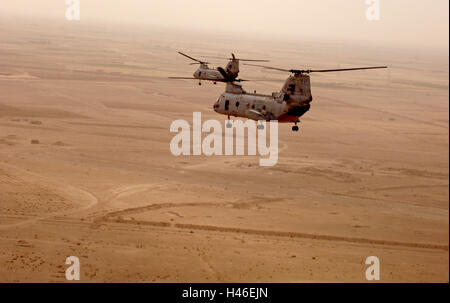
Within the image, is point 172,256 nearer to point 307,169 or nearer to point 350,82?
point 307,169

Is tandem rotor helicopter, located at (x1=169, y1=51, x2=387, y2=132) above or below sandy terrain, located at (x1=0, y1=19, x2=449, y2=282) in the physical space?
above

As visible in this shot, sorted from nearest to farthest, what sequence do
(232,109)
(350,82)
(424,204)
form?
(232,109), (424,204), (350,82)

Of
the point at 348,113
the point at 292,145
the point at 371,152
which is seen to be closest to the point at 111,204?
the point at 292,145

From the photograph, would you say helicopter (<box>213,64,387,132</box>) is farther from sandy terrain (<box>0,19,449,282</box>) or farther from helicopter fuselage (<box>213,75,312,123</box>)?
sandy terrain (<box>0,19,449,282</box>)

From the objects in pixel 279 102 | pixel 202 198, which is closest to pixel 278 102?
pixel 279 102

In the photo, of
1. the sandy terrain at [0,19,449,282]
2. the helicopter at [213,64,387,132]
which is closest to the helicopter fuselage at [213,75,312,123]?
the helicopter at [213,64,387,132]

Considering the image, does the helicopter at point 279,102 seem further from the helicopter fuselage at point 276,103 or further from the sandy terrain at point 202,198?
the sandy terrain at point 202,198

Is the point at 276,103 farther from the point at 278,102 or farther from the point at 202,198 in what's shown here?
the point at 202,198

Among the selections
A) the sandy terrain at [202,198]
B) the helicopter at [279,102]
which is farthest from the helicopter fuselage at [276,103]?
the sandy terrain at [202,198]
